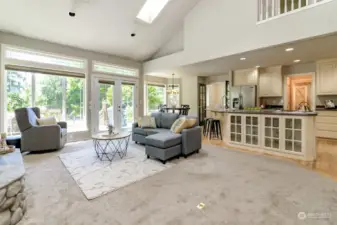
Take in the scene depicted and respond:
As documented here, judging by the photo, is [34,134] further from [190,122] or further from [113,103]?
[190,122]

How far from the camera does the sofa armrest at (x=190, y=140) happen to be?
3812 millimetres

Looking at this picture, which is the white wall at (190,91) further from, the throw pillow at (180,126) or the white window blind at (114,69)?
the throw pillow at (180,126)

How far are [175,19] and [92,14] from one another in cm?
246

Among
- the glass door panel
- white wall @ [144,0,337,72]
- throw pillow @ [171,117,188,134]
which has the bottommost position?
throw pillow @ [171,117,188,134]

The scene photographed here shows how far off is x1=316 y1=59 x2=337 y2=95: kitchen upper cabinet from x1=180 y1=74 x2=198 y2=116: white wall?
4.23 m

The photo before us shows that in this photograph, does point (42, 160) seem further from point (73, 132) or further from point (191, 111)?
point (191, 111)

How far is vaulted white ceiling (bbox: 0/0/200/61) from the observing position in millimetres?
3925

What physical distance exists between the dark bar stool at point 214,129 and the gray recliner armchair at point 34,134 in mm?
4374

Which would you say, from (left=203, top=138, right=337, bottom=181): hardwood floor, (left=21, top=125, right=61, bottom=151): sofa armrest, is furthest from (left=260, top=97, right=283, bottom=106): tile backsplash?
(left=21, top=125, right=61, bottom=151): sofa armrest

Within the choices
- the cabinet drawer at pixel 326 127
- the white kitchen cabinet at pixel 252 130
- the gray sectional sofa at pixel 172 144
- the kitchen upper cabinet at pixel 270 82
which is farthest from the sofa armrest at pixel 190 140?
the cabinet drawer at pixel 326 127

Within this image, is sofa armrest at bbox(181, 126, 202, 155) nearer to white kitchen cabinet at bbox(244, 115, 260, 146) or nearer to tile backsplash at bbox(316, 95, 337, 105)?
white kitchen cabinet at bbox(244, 115, 260, 146)

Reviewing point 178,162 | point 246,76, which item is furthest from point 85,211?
point 246,76

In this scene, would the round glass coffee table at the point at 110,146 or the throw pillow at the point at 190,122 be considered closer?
the round glass coffee table at the point at 110,146

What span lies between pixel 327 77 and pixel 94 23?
7.01 metres
